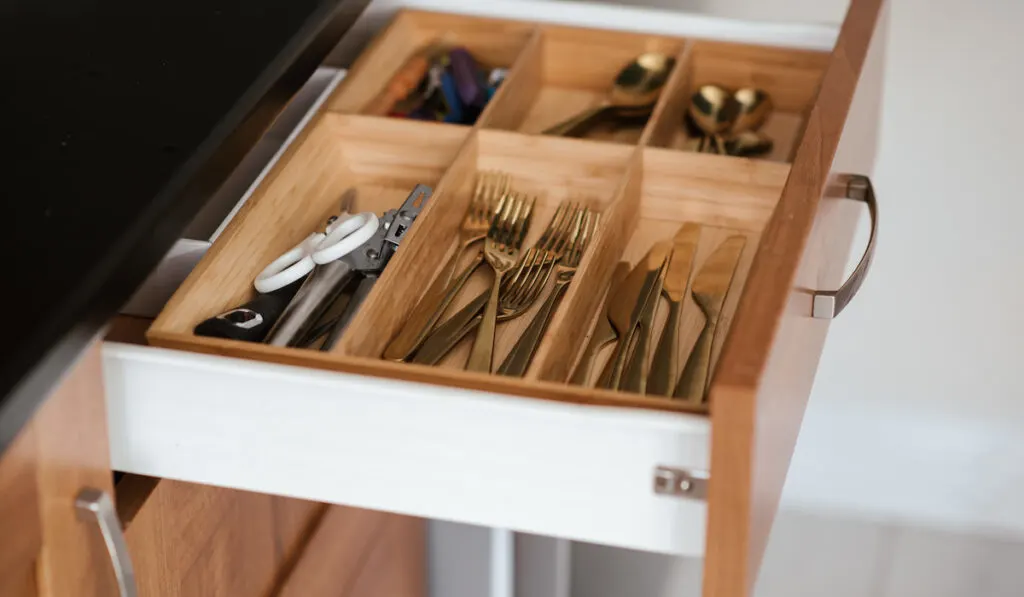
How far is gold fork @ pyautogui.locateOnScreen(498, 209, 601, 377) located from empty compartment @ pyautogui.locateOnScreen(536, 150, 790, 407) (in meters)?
0.02

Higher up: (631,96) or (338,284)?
(631,96)

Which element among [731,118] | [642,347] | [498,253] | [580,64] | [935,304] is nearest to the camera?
[642,347]

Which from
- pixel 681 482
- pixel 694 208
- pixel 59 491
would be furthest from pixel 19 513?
pixel 694 208

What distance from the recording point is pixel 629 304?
33.0 inches

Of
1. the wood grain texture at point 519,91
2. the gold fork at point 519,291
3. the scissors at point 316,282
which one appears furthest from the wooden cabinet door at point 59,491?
the wood grain texture at point 519,91

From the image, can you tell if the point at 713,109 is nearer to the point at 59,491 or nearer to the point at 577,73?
the point at 577,73

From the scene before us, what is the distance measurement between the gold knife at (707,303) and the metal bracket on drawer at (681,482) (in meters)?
0.08

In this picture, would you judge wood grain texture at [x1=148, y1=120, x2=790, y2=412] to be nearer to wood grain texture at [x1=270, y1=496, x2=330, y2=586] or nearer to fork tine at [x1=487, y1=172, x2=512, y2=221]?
fork tine at [x1=487, y1=172, x2=512, y2=221]

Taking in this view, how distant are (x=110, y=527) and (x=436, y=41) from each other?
0.66m

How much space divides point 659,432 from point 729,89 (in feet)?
1.89

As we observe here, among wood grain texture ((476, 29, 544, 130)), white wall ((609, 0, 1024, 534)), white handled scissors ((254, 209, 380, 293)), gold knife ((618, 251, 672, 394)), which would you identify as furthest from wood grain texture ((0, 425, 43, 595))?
white wall ((609, 0, 1024, 534))

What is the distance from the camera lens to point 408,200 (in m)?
0.90

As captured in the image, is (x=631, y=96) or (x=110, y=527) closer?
(x=110, y=527)

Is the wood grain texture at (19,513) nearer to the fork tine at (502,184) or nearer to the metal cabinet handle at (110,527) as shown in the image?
the metal cabinet handle at (110,527)
